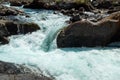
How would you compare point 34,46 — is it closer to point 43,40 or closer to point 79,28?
point 43,40

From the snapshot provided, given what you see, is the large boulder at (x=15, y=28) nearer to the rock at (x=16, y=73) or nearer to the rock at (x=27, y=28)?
the rock at (x=27, y=28)

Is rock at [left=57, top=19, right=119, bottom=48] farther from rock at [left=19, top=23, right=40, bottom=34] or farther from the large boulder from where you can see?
the large boulder

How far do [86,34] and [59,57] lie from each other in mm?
2697

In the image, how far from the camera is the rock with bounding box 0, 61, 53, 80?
1125cm

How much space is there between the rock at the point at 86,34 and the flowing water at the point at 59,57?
616mm

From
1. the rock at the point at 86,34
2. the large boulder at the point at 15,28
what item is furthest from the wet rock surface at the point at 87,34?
the large boulder at the point at 15,28

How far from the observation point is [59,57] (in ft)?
50.4

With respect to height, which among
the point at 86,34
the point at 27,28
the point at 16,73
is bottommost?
the point at 27,28

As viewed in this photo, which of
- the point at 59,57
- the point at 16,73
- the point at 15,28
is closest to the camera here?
the point at 16,73

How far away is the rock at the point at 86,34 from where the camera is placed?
681 inches

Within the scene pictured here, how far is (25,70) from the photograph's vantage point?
12.5m

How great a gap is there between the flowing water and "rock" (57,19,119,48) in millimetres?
616

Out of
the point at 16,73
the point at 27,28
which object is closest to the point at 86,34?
the point at 27,28

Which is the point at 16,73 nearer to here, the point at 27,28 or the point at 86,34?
the point at 86,34
